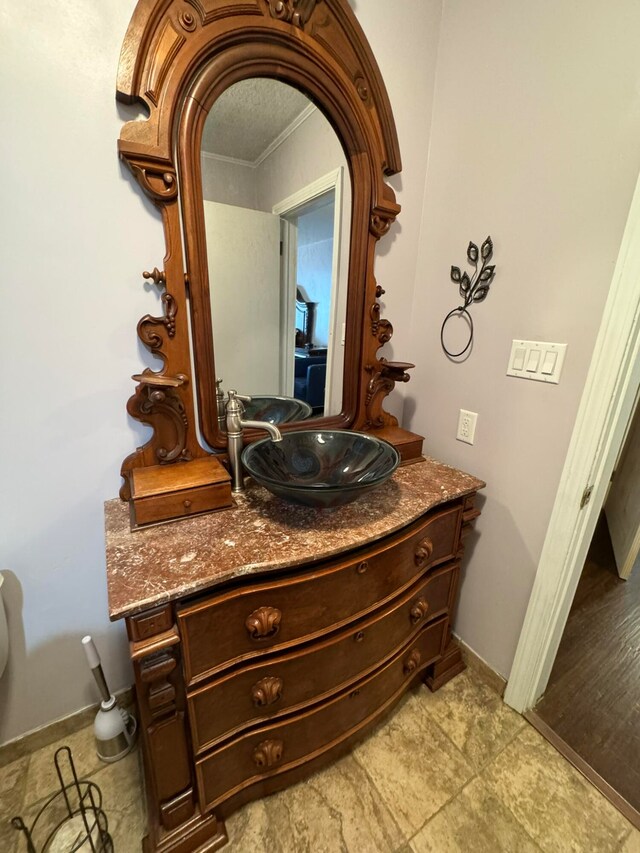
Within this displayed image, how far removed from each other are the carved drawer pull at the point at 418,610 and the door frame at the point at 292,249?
0.85 meters

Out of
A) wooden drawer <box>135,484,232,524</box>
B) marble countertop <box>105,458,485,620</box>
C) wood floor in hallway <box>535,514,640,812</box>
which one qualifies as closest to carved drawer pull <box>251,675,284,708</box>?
marble countertop <box>105,458,485,620</box>

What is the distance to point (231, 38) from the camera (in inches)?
34.8

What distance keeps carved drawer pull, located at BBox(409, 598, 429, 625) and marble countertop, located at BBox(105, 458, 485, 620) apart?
35cm

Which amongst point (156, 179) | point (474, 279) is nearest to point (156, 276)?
point (156, 179)

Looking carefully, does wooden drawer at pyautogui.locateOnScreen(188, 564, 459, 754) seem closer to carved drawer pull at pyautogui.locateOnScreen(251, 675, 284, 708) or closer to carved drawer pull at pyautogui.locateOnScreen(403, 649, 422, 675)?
carved drawer pull at pyautogui.locateOnScreen(251, 675, 284, 708)

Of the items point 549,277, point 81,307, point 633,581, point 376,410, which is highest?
point 549,277

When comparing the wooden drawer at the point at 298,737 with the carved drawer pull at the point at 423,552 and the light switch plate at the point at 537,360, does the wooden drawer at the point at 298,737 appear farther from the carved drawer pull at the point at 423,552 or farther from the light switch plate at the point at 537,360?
the light switch plate at the point at 537,360

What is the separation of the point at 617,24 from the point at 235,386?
1.33 meters

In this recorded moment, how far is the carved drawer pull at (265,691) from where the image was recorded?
0.83m

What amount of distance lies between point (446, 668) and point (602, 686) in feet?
2.07

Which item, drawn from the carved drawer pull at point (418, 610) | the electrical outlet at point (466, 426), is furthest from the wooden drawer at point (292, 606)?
the electrical outlet at point (466, 426)

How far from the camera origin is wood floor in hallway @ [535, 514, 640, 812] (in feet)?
3.81

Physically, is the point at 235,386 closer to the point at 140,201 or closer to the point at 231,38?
the point at 140,201

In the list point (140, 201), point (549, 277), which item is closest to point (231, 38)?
point (140, 201)
